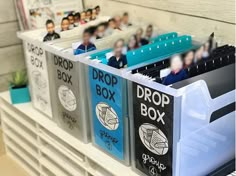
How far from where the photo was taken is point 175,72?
2.82ft

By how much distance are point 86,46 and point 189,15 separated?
31 centimetres

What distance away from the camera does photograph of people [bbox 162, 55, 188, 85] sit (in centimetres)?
85

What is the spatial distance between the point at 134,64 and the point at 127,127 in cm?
15

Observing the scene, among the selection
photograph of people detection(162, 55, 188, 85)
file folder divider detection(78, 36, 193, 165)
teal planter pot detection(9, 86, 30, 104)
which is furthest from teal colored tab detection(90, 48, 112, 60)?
teal planter pot detection(9, 86, 30, 104)

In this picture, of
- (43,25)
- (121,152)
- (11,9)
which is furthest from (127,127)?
(11,9)

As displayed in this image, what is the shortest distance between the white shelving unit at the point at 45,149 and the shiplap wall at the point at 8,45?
0.18 m

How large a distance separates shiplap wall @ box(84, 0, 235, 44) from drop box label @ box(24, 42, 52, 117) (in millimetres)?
327

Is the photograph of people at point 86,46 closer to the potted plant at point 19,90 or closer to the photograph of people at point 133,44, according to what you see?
the photograph of people at point 133,44

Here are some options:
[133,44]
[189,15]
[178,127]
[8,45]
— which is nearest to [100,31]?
[133,44]

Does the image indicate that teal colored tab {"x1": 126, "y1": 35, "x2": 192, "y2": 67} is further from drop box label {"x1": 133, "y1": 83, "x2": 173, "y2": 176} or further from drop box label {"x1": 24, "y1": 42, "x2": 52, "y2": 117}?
drop box label {"x1": 24, "y1": 42, "x2": 52, "y2": 117}

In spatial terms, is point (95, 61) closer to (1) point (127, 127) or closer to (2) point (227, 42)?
(1) point (127, 127)

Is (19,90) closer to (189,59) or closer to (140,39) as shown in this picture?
(140,39)

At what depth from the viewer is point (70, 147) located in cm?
118

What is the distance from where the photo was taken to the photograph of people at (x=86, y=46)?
3.45 feet
